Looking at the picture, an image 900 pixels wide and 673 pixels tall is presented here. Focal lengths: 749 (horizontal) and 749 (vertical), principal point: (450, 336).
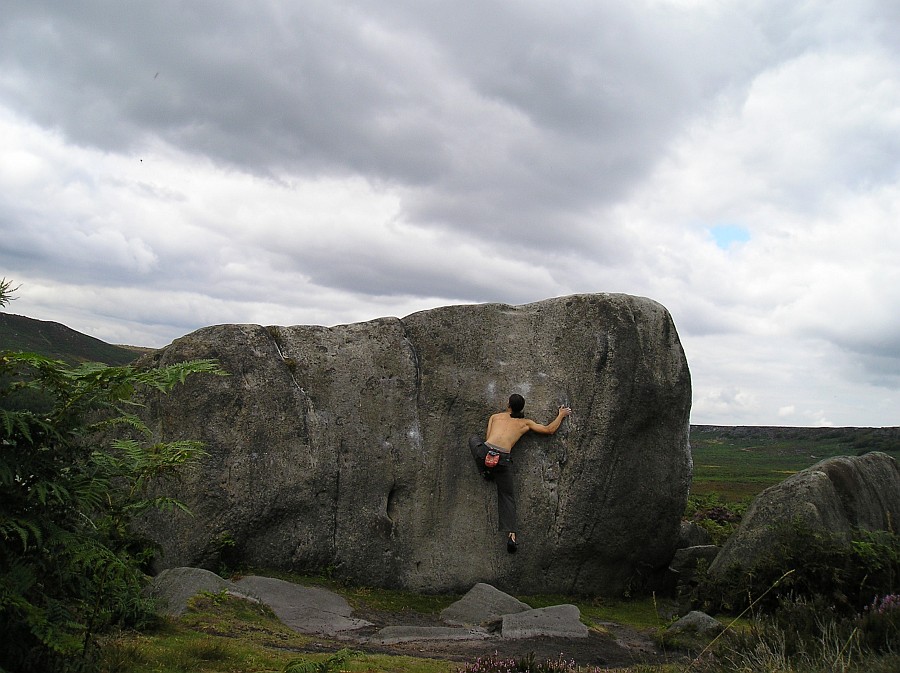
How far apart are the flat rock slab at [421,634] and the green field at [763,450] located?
43409 mm

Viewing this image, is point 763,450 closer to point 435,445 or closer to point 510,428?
point 510,428

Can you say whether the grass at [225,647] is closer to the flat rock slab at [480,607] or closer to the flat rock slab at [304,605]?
the flat rock slab at [304,605]

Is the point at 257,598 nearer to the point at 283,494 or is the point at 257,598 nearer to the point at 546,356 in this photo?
the point at 283,494

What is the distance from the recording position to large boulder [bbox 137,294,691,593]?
1366cm

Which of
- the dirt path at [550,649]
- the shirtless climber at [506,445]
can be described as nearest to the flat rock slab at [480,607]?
the dirt path at [550,649]

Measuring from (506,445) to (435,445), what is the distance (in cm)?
142

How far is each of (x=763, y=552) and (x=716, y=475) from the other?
62493mm

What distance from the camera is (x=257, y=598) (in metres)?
11.5

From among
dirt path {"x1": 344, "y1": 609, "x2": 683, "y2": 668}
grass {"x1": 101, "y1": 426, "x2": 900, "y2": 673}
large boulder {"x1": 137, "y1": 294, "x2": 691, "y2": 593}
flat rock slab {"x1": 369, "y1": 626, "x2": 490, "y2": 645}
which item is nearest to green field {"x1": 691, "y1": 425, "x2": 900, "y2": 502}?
large boulder {"x1": 137, "y1": 294, "x2": 691, "y2": 593}

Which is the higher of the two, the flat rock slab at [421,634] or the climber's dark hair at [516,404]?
the climber's dark hair at [516,404]

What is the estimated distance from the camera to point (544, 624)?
1119 cm

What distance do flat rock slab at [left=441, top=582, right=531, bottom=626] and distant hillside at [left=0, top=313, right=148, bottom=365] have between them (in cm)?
10538

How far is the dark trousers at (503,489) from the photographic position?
14594mm

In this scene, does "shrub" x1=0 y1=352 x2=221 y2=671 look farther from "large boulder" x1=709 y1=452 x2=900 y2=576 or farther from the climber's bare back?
"large boulder" x1=709 y1=452 x2=900 y2=576
